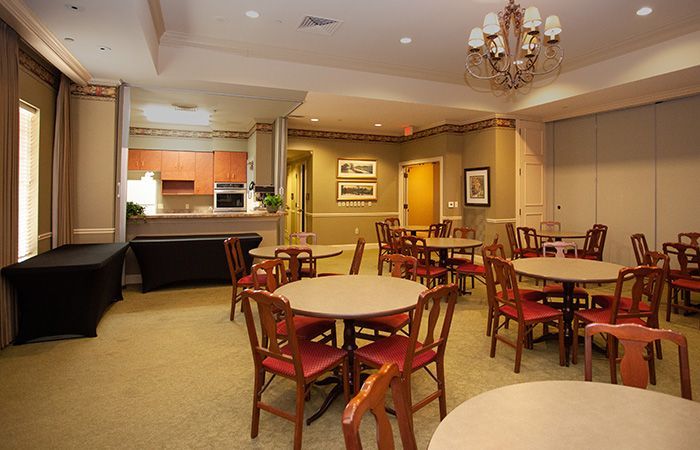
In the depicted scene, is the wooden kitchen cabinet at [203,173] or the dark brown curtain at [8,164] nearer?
the dark brown curtain at [8,164]

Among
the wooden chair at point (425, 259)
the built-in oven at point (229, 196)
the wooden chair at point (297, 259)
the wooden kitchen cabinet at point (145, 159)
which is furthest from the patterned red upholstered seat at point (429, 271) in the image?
the wooden kitchen cabinet at point (145, 159)

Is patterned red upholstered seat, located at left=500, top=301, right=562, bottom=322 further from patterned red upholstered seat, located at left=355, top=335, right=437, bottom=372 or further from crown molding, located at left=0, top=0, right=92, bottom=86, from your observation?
crown molding, located at left=0, top=0, right=92, bottom=86

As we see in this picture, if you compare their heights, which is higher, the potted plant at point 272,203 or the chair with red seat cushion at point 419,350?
the potted plant at point 272,203

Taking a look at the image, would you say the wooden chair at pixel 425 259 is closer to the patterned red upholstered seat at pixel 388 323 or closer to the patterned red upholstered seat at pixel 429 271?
the patterned red upholstered seat at pixel 429 271

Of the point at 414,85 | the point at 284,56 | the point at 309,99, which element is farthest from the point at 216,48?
the point at 414,85

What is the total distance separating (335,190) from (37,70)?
6358 mm

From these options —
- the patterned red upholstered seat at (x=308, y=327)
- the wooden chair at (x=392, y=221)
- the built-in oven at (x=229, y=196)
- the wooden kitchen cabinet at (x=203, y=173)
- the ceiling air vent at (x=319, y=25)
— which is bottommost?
the patterned red upholstered seat at (x=308, y=327)

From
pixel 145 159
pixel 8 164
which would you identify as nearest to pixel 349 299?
pixel 8 164

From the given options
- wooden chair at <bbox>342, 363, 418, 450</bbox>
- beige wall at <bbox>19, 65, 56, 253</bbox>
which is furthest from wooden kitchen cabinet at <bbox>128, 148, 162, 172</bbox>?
wooden chair at <bbox>342, 363, 418, 450</bbox>

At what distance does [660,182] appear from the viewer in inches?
250

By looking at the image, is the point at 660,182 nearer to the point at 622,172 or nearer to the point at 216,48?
the point at 622,172

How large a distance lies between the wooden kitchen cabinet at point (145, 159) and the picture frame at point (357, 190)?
4.26 metres

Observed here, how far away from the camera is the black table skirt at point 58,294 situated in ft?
11.8

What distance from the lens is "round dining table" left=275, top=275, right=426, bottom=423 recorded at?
2.32m
